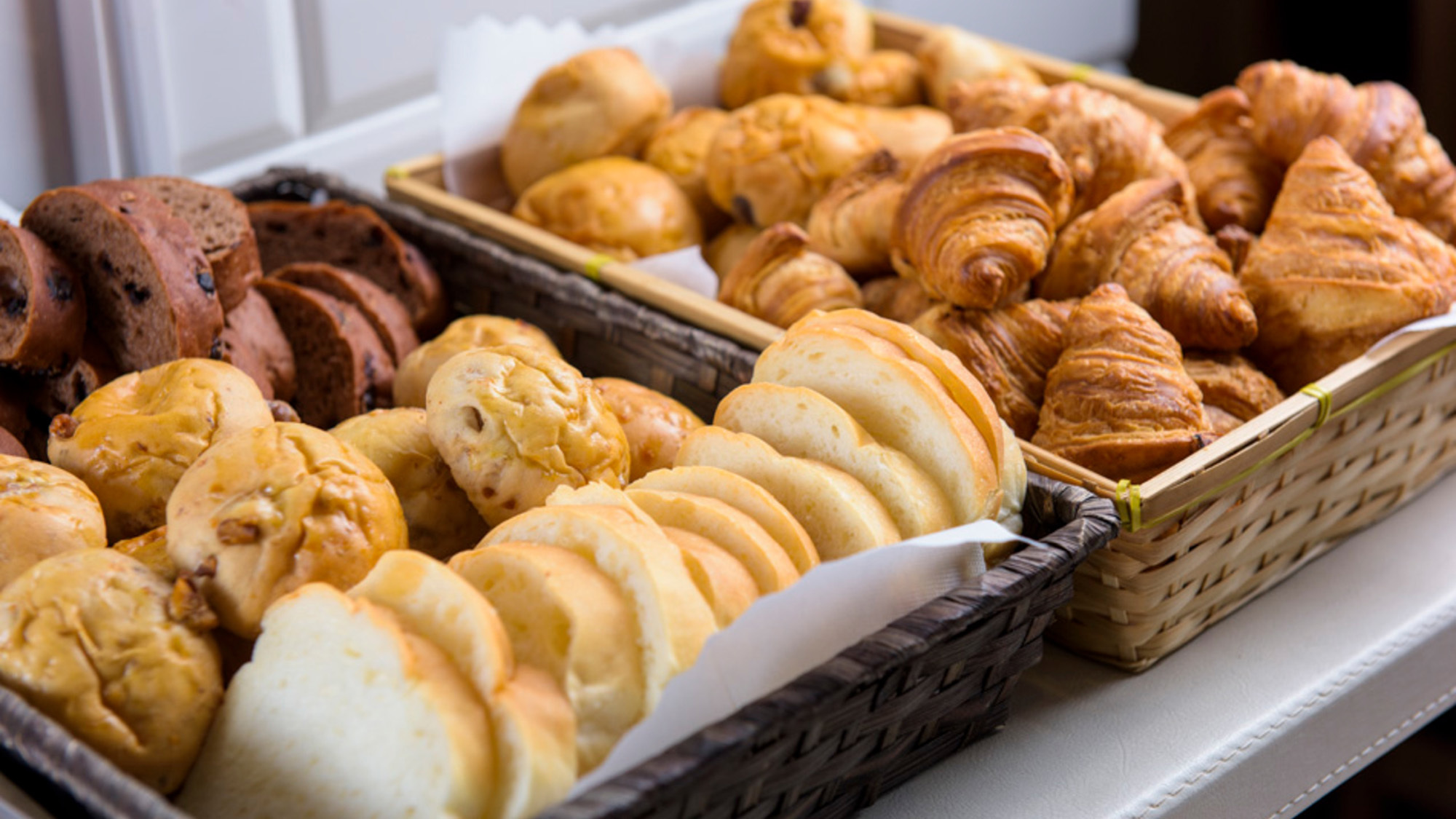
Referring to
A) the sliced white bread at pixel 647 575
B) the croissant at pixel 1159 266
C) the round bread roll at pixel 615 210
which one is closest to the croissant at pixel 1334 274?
the croissant at pixel 1159 266

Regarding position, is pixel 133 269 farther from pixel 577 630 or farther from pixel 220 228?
pixel 577 630

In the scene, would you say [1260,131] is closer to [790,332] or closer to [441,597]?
[790,332]

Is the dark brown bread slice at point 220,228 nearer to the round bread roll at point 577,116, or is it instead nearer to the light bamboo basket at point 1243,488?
the light bamboo basket at point 1243,488

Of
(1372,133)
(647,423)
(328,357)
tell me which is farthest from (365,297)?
(1372,133)

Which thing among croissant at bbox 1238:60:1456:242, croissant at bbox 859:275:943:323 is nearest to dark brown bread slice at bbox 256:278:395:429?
croissant at bbox 859:275:943:323

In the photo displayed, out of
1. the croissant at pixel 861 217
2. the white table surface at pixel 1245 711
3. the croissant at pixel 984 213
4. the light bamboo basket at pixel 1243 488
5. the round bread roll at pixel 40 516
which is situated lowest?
the white table surface at pixel 1245 711
